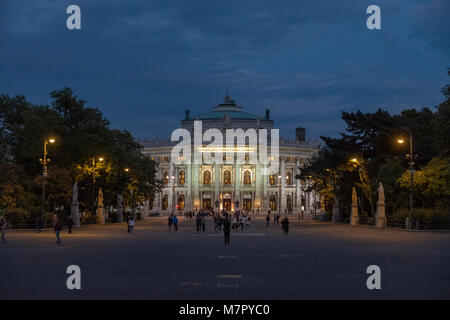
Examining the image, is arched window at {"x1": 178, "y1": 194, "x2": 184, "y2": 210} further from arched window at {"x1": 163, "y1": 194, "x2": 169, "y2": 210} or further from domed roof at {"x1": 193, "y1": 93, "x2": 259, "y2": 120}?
domed roof at {"x1": 193, "y1": 93, "x2": 259, "y2": 120}

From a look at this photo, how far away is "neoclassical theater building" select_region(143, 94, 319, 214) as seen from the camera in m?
166

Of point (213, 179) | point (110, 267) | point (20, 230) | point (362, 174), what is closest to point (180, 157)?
point (213, 179)

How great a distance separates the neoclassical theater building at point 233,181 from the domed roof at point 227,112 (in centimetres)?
31

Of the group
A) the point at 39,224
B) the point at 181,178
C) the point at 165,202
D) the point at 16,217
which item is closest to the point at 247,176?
the point at 181,178

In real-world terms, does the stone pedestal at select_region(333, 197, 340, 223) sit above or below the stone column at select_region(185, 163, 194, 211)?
below

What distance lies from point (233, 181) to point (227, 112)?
66.1 ft

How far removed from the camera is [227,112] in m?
172

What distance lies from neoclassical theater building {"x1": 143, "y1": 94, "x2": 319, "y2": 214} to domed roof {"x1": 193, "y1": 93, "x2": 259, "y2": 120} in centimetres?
31

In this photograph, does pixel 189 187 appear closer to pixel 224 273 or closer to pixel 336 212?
pixel 336 212

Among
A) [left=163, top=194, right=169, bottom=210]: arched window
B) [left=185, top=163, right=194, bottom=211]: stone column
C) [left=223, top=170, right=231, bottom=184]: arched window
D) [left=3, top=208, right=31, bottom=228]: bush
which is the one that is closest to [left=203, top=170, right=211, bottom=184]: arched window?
[left=223, top=170, right=231, bottom=184]: arched window

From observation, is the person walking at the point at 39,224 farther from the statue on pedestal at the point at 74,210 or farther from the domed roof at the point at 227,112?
the domed roof at the point at 227,112

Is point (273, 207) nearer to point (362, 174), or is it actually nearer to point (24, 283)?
point (362, 174)
